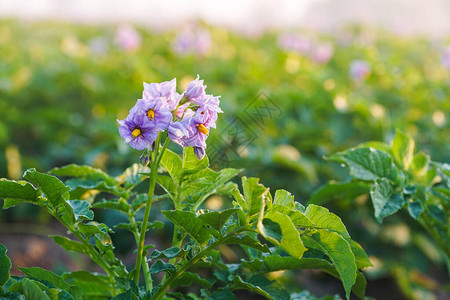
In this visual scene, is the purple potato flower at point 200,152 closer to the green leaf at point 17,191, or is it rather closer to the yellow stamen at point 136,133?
the yellow stamen at point 136,133

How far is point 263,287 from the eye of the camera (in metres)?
1.30

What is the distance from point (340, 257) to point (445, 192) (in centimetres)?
48

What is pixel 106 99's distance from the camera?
15.5 feet

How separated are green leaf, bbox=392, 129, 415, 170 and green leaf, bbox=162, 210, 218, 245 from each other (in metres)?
0.77

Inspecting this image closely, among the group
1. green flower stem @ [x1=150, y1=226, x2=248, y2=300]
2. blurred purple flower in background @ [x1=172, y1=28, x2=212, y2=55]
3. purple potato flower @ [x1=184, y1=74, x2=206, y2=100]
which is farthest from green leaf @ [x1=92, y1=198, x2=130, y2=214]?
blurred purple flower in background @ [x1=172, y1=28, x2=212, y2=55]

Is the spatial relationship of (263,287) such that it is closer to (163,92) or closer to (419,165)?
(163,92)

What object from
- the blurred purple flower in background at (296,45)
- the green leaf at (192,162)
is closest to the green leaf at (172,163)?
the green leaf at (192,162)

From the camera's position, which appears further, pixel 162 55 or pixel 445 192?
pixel 162 55

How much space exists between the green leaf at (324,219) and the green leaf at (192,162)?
0.86 ft

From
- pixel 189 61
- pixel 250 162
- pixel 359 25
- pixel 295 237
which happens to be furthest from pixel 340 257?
pixel 359 25

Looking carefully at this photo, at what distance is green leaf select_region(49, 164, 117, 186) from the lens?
1.47 meters

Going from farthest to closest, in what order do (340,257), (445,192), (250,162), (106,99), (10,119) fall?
(106,99) < (10,119) < (250,162) < (445,192) < (340,257)

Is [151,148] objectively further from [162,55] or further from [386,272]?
[162,55]

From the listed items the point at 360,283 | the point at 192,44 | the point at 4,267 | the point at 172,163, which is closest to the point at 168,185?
the point at 172,163
